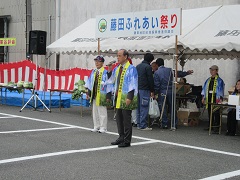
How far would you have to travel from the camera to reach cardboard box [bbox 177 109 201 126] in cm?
1216

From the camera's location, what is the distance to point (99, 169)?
21.7ft

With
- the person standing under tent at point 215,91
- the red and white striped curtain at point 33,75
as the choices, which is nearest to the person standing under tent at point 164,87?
the person standing under tent at point 215,91

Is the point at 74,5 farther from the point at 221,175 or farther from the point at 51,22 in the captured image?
the point at 221,175

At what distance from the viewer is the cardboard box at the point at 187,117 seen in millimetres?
12156

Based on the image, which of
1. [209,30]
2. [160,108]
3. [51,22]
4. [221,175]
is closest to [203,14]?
[209,30]

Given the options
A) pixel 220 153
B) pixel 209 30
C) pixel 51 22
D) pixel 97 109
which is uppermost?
pixel 51 22

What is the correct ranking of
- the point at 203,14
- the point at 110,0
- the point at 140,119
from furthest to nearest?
1. the point at 110,0
2. the point at 203,14
3. the point at 140,119

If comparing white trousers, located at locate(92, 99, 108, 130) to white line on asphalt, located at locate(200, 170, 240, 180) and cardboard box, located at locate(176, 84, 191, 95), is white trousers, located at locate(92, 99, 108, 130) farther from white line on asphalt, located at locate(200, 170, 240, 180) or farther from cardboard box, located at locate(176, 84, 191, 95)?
white line on asphalt, located at locate(200, 170, 240, 180)

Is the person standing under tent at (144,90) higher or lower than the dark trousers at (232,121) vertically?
higher

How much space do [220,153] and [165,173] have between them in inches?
86.8

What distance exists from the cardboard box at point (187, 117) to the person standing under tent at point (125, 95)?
3920 millimetres

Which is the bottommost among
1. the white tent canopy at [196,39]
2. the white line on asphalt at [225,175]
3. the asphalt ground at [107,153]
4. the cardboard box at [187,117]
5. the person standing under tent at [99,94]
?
the white line on asphalt at [225,175]

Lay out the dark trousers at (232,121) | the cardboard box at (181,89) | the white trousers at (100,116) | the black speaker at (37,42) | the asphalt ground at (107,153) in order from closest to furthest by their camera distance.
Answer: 1. the asphalt ground at (107,153)
2. the white trousers at (100,116)
3. the dark trousers at (232,121)
4. the cardboard box at (181,89)
5. the black speaker at (37,42)

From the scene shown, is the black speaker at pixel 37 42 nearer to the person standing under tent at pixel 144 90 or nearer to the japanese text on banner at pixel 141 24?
the japanese text on banner at pixel 141 24
